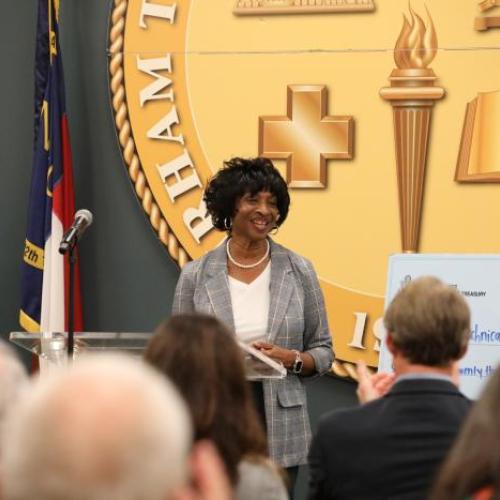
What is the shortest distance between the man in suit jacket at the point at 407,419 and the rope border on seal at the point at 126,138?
2.52m

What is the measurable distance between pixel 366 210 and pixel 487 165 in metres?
0.47

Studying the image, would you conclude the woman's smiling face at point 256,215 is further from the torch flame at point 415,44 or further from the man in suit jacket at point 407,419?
the man in suit jacket at point 407,419

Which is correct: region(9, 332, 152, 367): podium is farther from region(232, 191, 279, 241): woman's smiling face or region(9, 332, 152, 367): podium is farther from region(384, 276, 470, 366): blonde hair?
region(384, 276, 470, 366): blonde hair

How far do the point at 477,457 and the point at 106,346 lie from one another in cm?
179

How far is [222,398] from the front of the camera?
214cm

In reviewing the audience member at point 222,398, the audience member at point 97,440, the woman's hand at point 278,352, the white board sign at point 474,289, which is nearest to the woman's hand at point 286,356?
the woman's hand at point 278,352

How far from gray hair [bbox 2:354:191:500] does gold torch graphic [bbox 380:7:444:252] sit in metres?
3.57

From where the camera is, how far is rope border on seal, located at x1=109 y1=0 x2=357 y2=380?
16.4 ft

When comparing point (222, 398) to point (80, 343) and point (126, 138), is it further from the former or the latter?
point (126, 138)

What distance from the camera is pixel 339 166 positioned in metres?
4.88

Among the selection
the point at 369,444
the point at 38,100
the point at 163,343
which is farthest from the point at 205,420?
the point at 38,100

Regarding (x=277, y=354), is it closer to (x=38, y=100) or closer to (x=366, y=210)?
(x=366, y=210)

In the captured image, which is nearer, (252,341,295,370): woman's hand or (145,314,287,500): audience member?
(145,314,287,500): audience member

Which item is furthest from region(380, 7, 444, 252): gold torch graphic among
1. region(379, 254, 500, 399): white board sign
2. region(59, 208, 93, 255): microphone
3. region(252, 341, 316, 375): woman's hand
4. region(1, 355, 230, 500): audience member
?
region(1, 355, 230, 500): audience member
